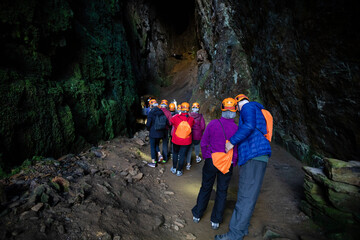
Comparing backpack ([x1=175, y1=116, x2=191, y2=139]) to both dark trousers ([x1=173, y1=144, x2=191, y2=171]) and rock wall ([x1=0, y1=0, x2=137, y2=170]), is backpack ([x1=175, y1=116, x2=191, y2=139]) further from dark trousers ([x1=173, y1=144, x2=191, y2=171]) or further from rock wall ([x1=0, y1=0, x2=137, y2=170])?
rock wall ([x1=0, y1=0, x2=137, y2=170])

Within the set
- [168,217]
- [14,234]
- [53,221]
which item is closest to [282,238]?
[168,217]

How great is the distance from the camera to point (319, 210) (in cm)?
305

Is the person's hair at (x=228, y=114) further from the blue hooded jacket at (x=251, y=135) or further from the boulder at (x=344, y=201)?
the boulder at (x=344, y=201)

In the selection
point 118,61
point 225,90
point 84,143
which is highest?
point 118,61

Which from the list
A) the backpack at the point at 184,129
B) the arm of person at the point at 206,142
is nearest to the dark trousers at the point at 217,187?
the arm of person at the point at 206,142

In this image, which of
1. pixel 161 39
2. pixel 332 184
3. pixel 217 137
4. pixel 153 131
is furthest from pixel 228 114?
pixel 161 39

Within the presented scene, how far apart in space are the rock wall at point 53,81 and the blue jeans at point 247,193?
15.8 feet

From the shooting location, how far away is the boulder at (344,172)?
2761mm

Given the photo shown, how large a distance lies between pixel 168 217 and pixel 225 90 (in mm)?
10501

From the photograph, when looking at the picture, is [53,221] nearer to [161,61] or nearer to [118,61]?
[118,61]

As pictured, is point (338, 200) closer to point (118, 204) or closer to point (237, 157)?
point (237, 157)

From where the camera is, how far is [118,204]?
3445mm

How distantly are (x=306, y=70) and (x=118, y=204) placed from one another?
20.4 ft

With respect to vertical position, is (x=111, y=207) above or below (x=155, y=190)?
above
